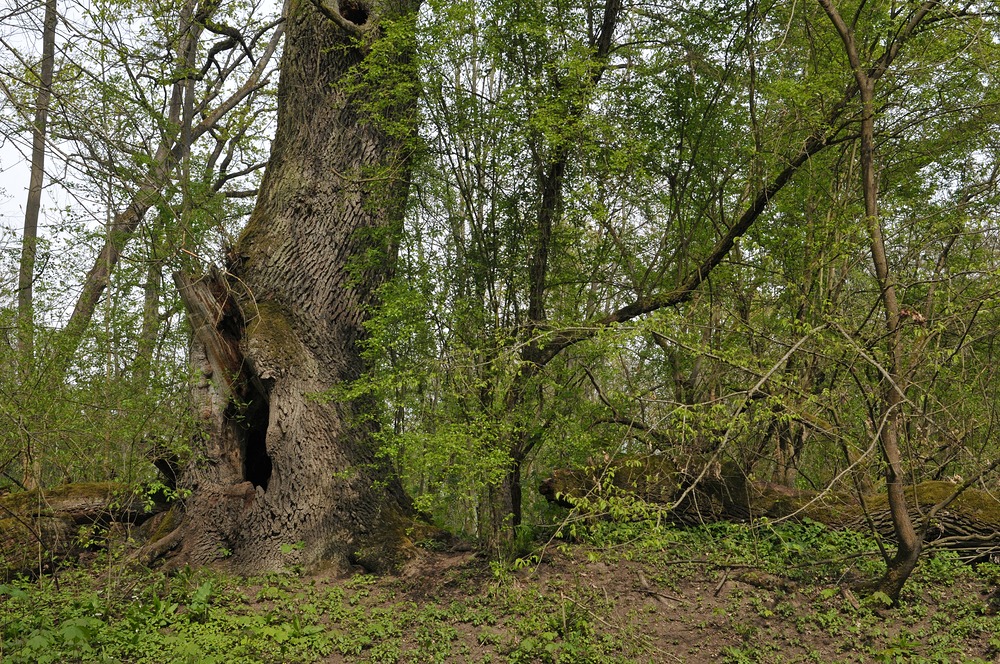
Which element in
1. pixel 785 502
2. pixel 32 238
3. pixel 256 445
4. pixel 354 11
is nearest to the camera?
pixel 785 502

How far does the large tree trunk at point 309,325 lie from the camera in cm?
721

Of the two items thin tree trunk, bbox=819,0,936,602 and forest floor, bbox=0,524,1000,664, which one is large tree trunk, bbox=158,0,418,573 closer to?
forest floor, bbox=0,524,1000,664

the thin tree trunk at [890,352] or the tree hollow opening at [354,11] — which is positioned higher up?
the tree hollow opening at [354,11]

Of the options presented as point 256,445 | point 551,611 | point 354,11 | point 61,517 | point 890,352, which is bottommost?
point 551,611

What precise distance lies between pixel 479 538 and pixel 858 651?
3479 mm

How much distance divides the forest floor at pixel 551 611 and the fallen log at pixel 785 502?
0.24 metres

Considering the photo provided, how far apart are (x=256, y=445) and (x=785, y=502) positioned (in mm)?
5456

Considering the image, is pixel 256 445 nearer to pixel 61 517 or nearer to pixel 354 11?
pixel 61 517

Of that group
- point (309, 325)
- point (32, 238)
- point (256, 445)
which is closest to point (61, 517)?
point (256, 445)

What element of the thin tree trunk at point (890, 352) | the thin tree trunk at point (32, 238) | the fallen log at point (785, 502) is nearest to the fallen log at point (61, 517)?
the thin tree trunk at point (32, 238)

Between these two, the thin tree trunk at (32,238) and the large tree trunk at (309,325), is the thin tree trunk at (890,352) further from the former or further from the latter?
the thin tree trunk at (32,238)

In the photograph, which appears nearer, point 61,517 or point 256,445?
point 61,517

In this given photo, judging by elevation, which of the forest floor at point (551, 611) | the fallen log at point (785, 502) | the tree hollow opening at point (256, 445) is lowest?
the forest floor at point (551, 611)

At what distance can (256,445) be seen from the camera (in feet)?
26.5
